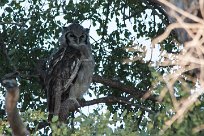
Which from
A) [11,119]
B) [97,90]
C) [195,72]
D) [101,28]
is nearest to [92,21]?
[101,28]

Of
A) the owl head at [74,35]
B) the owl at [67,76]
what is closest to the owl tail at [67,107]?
the owl at [67,76]

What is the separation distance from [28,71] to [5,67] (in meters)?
0.28

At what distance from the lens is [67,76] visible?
9.43m

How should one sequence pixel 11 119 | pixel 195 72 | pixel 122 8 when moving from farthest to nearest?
pixel 122 8 < pixel 195 72 < pixel 11 119

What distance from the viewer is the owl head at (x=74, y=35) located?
388 inches

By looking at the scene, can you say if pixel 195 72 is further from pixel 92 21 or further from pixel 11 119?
pixel 92 21

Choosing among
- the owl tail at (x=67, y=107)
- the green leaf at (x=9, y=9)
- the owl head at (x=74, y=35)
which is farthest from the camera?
the owl head at (x=74, y=35)

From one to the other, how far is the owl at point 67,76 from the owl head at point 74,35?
63 mm

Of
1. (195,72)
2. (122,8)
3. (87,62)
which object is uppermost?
(122,8)

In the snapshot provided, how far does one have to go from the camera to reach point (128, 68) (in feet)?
30.5

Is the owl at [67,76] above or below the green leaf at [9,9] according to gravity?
below

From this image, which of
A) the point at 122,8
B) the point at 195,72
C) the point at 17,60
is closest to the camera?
the point at 195,72

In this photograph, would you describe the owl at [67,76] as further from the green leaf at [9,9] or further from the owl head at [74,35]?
the green leaf at [9,9]

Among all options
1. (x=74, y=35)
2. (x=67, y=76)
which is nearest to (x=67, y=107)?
(x=67, y=76)
